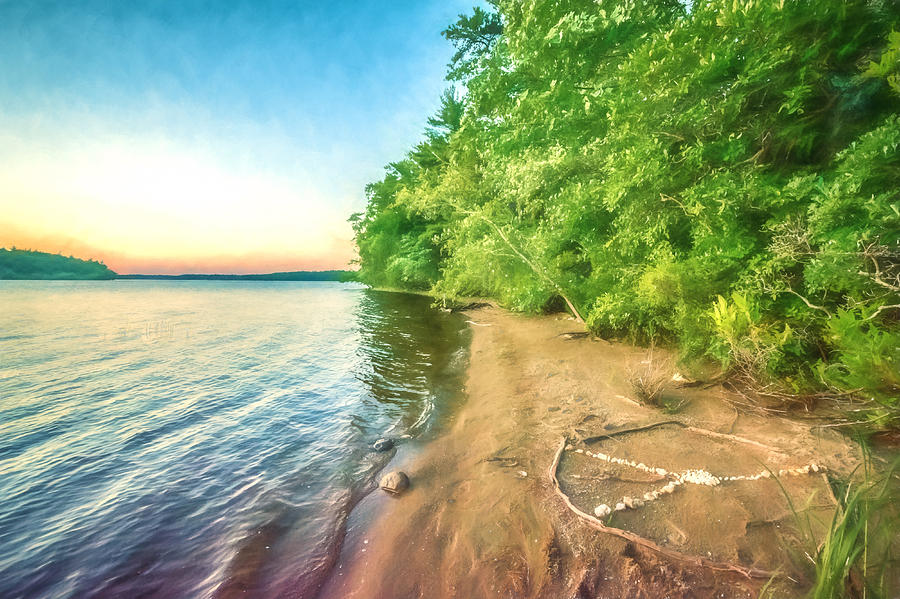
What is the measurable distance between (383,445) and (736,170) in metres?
8.08

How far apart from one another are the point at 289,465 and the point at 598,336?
8.89 m

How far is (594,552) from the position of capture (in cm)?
286

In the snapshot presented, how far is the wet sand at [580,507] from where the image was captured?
2.64 m

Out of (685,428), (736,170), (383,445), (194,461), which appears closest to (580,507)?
(685,428)

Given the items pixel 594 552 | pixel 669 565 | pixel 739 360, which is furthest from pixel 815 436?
pixel 594 552

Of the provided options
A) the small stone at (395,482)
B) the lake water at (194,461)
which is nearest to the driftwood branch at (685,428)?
the small stone at (395,482)

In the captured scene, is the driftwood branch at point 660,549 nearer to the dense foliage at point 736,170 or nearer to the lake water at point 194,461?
the lake water at point 194,461

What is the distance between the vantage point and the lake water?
3.37 m

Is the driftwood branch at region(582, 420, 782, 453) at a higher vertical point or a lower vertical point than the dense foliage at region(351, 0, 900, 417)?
lower

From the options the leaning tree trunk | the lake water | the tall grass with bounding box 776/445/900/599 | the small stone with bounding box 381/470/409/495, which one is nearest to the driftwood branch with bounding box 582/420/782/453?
the tall grass with bounding box 776/445/900/599

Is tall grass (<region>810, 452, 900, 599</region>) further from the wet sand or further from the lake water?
the lake water

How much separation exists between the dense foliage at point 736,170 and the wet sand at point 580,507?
1.49 meters

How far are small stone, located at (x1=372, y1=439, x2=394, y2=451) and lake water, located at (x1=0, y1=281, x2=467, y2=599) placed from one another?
0.58 ft

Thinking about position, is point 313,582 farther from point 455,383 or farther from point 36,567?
point 455,383
